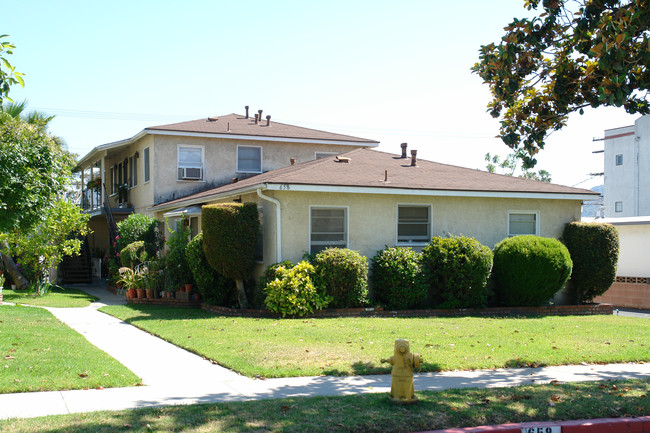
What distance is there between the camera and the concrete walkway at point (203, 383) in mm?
6969

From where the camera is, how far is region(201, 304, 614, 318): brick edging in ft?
49.2

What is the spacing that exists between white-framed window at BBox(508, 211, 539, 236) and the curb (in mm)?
12247

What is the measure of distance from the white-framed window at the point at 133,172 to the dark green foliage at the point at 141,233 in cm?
433

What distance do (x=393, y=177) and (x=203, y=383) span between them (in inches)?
427

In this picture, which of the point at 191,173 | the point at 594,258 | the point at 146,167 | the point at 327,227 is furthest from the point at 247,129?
the point at 594,258

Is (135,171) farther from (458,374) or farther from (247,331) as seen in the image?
(458,374)

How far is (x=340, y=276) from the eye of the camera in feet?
49.6

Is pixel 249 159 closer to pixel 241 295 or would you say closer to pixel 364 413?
pixel 241 295

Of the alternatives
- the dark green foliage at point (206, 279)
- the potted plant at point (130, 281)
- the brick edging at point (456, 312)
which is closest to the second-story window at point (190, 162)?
the potted plant at point (130, 281)

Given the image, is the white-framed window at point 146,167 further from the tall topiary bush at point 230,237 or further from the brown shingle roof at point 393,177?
the tall topiary bush at point 230,237

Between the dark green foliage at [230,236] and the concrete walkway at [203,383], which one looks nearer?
the concrete walkway at [203,383]

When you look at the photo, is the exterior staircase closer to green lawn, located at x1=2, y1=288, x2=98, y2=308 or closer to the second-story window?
green lawn, located at x1=2, y1=288, x2=98, y2=308

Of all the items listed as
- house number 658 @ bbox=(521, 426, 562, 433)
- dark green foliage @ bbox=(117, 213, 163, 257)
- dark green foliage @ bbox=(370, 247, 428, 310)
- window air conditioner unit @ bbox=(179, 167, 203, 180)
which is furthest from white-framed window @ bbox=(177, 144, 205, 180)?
house number 658 @ bbox=(521, 426, 562, 433)

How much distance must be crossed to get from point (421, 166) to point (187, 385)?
536 inches
